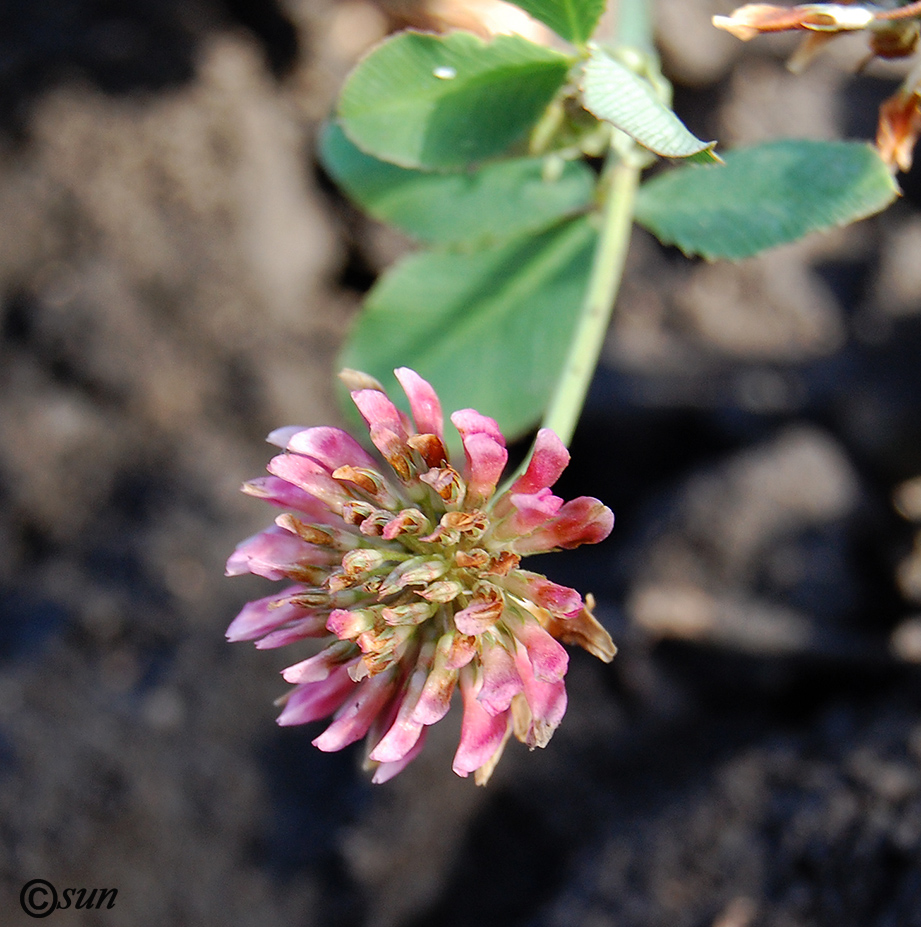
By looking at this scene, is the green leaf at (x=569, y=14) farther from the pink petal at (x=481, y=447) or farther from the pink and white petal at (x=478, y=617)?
the pink and white petal at (x=478, y=617)

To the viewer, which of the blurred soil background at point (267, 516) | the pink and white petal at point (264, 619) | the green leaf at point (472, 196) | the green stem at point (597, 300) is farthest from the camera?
the blurred soil background at point (267, 516)

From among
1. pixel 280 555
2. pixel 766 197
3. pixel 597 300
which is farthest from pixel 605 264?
pixel 280 555

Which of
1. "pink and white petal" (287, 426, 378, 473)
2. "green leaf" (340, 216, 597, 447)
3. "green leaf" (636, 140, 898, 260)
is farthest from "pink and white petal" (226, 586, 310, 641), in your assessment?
"green leaf" (636, 140, 898, 260)

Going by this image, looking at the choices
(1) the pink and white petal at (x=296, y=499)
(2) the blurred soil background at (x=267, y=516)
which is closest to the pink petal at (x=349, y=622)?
(1) the pink and white petal at (x=296, y=499)

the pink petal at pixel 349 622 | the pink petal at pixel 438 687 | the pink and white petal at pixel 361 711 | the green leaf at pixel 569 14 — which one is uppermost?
the green leaf at pixel 569 14

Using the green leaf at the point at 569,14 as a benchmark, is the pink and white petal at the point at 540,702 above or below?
below

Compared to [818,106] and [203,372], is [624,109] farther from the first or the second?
[818,106]

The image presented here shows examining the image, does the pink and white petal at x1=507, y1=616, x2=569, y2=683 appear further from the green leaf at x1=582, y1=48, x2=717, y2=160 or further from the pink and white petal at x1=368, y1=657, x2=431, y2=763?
the green leaf at x1=582, y1=48, x2=717, y2=160
